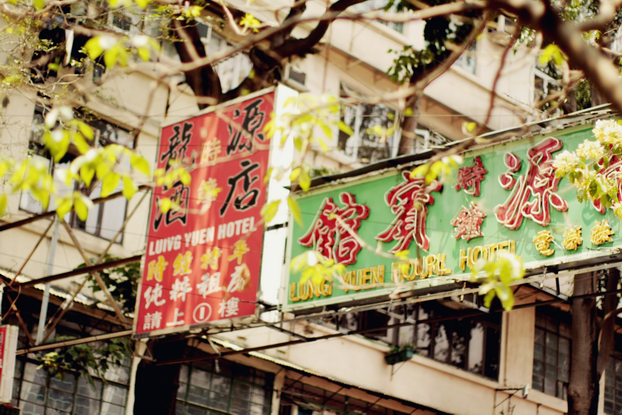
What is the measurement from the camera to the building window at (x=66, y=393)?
12781mm

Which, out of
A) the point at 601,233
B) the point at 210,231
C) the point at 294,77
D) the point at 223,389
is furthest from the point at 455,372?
the point at 601,233

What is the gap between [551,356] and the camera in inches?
831

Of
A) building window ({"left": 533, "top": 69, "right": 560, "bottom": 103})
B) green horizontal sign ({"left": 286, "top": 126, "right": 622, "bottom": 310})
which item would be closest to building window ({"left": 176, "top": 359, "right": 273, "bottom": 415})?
green horizontal sign ({"left": 286, "top": 126, "right": 622, "bottom": 310})

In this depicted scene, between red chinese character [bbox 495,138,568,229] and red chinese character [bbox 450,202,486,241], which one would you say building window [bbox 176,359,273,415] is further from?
red chinese character [bbox 495,138,568,229]

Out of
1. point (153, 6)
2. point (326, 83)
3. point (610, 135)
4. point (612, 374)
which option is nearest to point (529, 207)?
point (610, 135)

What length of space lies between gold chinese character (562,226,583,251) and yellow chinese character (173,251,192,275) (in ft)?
14.5

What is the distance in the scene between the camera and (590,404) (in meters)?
13.2

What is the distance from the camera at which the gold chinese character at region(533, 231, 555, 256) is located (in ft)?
31.2

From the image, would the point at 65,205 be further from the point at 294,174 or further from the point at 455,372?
the point at 455,372

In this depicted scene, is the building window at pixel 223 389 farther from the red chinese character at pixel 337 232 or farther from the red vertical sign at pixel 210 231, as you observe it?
the red chinese character at pixel 337 232

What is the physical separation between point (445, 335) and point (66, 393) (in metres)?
8.56

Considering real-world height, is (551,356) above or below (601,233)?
above

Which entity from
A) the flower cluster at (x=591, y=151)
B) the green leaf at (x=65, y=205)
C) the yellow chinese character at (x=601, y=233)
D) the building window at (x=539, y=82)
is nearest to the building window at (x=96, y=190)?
the yellow chinese character at (x=601, y=233)

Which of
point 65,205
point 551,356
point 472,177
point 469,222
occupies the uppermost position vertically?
point 551,356
